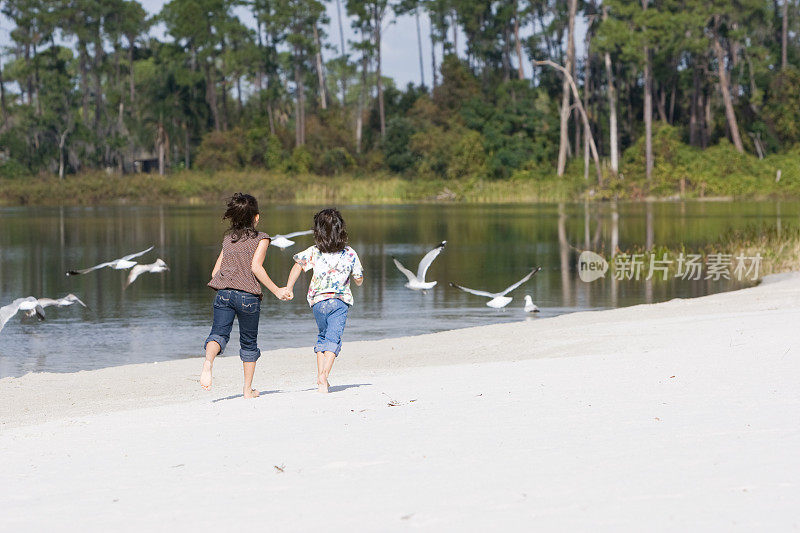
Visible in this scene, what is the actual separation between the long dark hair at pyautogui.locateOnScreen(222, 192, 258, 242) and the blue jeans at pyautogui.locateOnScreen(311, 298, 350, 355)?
0.71 metres

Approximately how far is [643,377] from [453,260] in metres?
21.7

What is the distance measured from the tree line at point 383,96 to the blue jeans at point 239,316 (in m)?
66.7

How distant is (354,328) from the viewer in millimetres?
16984

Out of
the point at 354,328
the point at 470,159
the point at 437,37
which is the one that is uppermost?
the point at 437,37

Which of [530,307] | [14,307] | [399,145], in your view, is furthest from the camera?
[399,145]

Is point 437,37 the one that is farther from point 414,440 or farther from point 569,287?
point 414,440

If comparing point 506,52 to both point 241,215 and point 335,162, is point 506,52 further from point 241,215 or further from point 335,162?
point 241,215

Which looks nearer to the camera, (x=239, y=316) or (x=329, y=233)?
(x=329, y=233)

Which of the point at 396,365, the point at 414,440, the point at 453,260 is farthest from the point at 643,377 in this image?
the point at 453,260

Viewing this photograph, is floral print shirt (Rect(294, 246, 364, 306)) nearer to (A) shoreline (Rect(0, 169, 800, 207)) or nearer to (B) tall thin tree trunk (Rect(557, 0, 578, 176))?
(A) shoreline (Rect(0, 169, 800, 207))

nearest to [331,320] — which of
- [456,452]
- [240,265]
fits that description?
[240,265]

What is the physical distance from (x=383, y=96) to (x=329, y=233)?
296ft

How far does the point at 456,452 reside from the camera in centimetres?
589

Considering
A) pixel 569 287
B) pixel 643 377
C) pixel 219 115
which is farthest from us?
pixel 219 115
